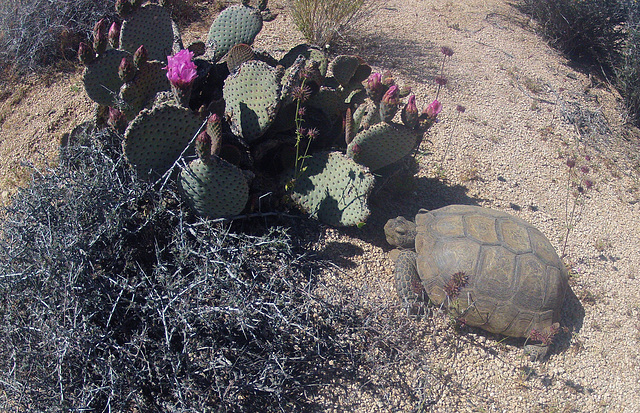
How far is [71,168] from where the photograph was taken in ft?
11.5

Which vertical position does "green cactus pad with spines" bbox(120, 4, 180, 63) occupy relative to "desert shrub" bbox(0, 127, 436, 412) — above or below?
above

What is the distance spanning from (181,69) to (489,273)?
2663mm

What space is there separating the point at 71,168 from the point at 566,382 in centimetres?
420

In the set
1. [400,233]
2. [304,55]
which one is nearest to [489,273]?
[400,233]

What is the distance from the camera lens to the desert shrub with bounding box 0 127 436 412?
2570mm

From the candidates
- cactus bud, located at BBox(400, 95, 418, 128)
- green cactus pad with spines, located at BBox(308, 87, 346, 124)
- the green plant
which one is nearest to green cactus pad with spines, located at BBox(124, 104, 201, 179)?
the green plant

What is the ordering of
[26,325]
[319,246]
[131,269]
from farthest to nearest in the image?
[319,246], [131,269], [26,325]

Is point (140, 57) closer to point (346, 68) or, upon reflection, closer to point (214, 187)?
point (214, 187)

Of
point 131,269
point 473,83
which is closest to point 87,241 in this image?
point 131,269

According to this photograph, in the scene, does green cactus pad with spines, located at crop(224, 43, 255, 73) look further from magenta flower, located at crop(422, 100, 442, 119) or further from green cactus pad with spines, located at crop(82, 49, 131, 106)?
magenta flower, located at crop(422, 100, 442, 119)

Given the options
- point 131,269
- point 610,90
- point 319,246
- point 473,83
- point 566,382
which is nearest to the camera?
point 131,269

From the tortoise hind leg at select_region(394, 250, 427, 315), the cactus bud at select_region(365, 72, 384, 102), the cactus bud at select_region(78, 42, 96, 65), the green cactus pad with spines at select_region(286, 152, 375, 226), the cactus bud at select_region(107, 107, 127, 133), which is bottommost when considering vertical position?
the tortoise hind leg at select_region(394, 250, 427, 315)

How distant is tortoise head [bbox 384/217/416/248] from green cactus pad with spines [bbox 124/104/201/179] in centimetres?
179

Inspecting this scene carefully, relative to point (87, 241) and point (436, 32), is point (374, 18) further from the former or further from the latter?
point (87, 241)
